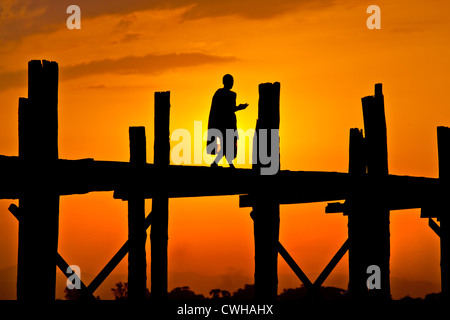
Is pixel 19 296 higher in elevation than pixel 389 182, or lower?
lower

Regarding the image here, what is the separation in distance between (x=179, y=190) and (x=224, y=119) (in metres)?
1.61

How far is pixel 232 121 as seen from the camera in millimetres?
14344

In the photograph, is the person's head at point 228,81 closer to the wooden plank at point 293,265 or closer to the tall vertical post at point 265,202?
the tall vertical post at point 265,202

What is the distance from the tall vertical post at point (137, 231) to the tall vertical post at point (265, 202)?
5.61 feet

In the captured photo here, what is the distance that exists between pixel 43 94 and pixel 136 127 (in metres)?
3.38

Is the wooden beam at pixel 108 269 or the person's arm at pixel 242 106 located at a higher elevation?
the person's arm at pixel 242 106

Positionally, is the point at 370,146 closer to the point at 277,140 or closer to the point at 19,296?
the point at 277,140

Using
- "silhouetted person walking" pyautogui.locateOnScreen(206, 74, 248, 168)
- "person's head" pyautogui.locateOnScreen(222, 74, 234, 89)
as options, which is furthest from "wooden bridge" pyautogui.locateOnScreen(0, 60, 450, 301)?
"person's head" pyautogui.locateOnScreen(222, 74, 234, 89)

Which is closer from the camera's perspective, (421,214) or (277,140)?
(277,140)

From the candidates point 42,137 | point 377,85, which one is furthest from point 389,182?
point 42,137

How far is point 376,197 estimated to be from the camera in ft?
46.0

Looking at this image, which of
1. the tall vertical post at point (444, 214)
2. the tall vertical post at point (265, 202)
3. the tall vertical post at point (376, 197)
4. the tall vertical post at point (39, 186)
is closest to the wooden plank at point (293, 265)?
the tall vertical post at point (265, 202)

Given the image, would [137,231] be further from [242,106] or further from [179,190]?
[242,106]

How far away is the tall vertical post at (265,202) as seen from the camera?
1307cm
